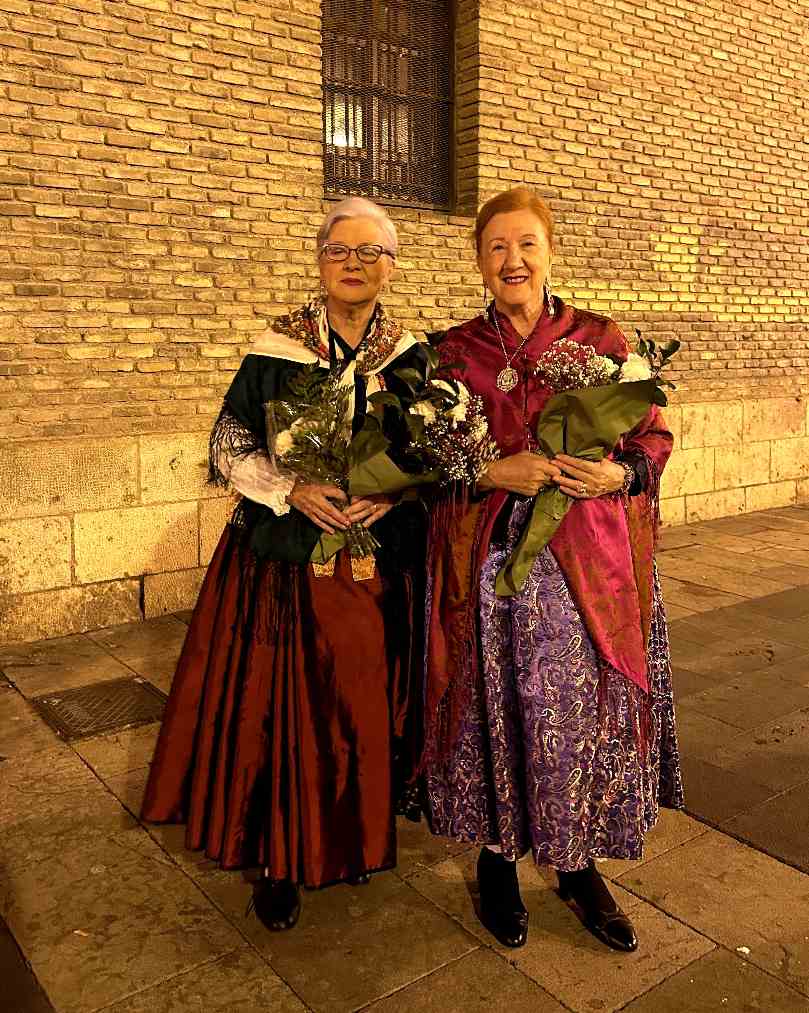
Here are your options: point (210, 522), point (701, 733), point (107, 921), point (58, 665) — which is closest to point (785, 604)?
point (701, 733)

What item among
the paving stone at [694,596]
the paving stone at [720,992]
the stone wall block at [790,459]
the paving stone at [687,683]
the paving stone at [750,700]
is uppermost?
the stone wall block at [790,459]

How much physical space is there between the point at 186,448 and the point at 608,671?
400 cm

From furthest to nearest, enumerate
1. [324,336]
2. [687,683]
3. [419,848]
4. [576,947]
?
[687,683]
[419,848]
[324,336]
[576,947]

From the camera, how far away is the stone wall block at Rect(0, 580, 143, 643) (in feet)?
18.3

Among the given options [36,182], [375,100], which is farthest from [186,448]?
[375,100]

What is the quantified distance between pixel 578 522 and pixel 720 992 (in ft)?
4.09

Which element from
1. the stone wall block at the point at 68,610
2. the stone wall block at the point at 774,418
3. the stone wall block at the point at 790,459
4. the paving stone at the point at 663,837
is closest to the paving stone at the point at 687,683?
the paving stone at the point at 663,837

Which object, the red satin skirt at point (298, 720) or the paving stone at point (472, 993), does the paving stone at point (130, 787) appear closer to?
the red satin skirt at point (298, 720)

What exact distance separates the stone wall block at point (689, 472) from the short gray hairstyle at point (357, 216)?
6594 millimetres

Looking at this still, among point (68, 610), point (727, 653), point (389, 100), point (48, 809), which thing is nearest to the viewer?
point (48, 809)

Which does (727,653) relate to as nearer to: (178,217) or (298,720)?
(298,720)

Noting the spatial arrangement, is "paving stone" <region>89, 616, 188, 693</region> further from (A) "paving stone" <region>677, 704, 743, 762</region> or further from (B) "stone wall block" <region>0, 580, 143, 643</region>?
(A) "paving stone" <region>677, 704, 743, 762</region>

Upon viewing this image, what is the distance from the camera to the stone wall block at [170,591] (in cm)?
607

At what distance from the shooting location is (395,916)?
2842 millimetres
